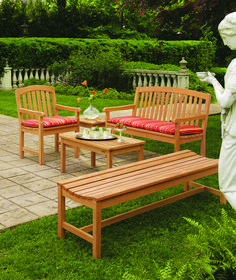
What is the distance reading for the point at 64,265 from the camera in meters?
3.70

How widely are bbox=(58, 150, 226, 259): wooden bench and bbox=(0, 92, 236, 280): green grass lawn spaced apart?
123 millimetres

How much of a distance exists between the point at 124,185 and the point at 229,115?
1.42 metres

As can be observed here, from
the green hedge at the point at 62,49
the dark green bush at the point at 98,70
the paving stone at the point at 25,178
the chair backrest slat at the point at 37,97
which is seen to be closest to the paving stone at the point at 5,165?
the paving stone at the point at 25,178

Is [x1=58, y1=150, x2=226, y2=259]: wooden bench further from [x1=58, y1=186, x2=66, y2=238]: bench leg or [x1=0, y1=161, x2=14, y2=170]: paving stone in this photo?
[x1=0, y1=161, x2=14, y2=170]: paving stone

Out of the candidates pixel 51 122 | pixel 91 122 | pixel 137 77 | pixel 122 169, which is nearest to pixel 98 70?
pixel 137 77

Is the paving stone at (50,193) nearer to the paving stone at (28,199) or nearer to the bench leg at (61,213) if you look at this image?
the paving stone at (28,199)

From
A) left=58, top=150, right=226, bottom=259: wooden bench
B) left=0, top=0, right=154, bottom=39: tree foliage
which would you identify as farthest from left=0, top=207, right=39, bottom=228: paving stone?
left=0, top=0, right=154, bottom=39: tree foliage

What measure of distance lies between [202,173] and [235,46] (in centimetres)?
216

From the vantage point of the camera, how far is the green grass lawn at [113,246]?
362 cm

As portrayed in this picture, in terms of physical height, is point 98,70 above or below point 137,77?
above

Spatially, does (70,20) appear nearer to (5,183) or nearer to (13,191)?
(5,183)

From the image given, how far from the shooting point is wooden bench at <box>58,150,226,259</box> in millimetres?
3873

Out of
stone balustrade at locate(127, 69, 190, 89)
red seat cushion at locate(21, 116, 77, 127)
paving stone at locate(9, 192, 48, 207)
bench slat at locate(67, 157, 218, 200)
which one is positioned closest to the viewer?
bench slat at locate(67, 157, 218, 200)

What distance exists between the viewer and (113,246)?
4.10 meters
